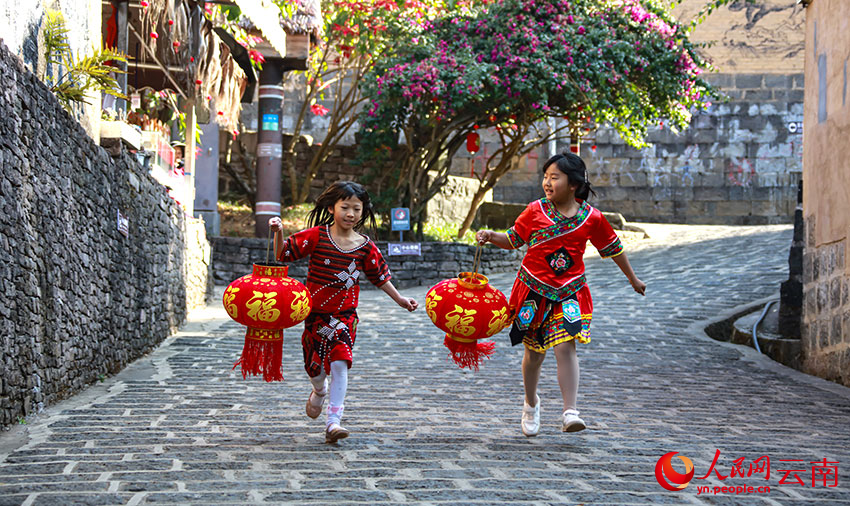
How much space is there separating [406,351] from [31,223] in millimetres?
4885

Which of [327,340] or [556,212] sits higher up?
[556,212]

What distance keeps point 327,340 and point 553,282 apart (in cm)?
116

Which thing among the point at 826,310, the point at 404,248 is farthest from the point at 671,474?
the point at 404,248

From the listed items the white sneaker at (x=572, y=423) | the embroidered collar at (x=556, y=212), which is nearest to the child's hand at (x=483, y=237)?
the embroidered collar at (x=556, y=212)

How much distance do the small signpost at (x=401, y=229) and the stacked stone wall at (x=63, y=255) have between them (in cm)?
727

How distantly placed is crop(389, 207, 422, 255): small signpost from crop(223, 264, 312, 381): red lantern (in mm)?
11655

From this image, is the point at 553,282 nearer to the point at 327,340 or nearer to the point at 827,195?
the point at 327,340

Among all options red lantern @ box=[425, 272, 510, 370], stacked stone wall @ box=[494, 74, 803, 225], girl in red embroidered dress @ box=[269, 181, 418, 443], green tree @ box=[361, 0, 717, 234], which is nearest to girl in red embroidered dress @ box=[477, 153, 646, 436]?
red lantern @ box=[425, 272, 510, 370]

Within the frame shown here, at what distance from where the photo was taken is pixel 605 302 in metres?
13.7

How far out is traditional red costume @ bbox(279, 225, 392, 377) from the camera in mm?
5117

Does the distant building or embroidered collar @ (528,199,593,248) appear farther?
the distant building

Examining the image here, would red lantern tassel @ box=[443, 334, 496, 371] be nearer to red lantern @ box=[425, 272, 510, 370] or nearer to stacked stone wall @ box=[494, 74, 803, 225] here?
red lantern @ box=[425, 272, 510, 370]

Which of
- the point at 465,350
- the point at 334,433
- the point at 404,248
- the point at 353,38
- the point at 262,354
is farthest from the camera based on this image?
the point at 353,38

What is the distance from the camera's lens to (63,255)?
6316mm
